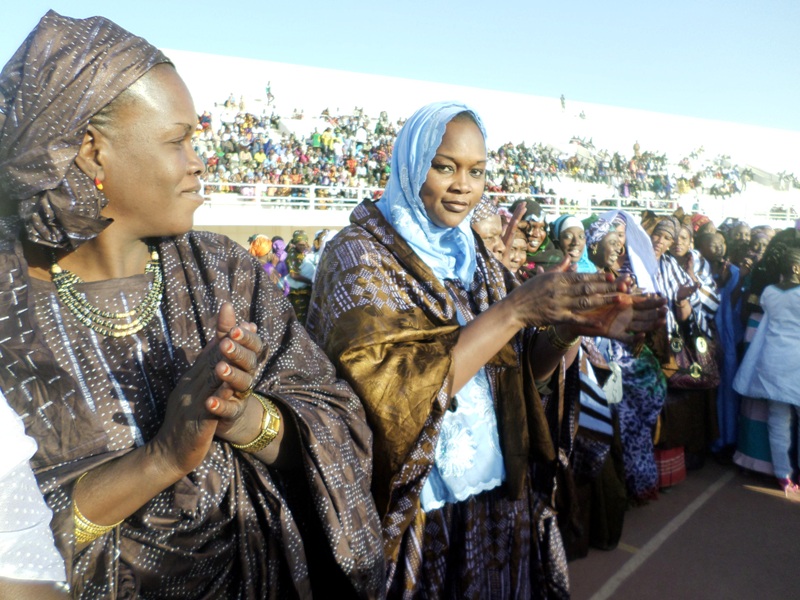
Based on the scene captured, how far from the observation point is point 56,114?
1.25m

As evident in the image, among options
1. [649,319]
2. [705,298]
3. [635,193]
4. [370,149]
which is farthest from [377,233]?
[635,193]

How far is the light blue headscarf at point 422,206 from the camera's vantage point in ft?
6.88

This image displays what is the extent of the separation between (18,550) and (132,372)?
58 centimetres

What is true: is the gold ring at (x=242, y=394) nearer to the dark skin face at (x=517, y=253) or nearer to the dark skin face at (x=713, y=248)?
the dark skin face at (x=517, y=253)

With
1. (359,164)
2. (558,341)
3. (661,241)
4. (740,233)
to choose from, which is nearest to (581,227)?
(661,241)

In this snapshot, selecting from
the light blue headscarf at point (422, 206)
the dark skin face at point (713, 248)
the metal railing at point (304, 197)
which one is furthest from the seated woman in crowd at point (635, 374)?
the metal railing at point (304, 197)

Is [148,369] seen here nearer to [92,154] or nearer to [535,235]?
[92,154]

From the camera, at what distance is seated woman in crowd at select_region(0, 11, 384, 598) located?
1.21 m

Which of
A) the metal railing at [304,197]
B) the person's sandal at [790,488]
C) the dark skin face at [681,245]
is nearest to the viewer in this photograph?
the person's sandal at [790,488]

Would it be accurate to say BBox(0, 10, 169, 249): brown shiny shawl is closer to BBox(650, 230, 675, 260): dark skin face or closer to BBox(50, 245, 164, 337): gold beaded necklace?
BBox(50, 245, 164, 337): gold beaded necklace

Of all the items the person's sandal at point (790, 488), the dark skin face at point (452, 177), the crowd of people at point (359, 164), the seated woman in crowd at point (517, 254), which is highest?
the crowd of people at point (359, 164)

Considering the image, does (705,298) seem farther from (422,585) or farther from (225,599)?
(225,599)

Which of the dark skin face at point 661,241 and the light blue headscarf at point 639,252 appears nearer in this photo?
the light blue headscarf at point 639,252

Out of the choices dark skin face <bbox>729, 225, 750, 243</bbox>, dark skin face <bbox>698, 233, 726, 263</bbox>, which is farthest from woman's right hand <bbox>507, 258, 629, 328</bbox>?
dark skin face <bbox>729, 225, 750, 243</bbox>
